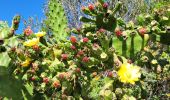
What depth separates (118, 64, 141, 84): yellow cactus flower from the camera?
120 inches

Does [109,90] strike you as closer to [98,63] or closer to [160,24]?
[98,63]

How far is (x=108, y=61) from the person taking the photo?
3.26 m

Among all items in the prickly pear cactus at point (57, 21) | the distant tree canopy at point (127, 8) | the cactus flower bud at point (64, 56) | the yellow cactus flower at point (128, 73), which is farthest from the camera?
the distant tree canopy at point (127, 8)

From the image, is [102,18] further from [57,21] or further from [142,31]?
[57,21]

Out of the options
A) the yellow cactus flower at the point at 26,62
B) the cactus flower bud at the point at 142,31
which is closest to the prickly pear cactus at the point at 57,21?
the yellow cactus flower at the point at 26,62

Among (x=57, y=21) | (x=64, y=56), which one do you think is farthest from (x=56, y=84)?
(x=57, y=21)

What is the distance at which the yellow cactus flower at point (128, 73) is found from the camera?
3.04m

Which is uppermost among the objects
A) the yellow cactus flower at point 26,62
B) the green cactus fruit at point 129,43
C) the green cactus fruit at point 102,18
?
the green cactus fruit at point 102,18

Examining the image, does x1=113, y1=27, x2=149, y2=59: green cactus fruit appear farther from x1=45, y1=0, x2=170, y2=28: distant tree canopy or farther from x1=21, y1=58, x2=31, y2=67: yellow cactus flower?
x1=45, y1=0, x2=170, y2=28: distant tree canopy

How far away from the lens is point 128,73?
3.09 meters

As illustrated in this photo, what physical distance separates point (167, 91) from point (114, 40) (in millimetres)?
5642

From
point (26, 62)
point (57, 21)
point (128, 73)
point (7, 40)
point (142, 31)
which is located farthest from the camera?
point (57, 21)

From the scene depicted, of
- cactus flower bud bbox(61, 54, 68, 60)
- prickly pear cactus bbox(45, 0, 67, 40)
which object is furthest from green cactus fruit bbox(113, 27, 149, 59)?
prickly pear cactus bbox(45, 0, 67, 40)

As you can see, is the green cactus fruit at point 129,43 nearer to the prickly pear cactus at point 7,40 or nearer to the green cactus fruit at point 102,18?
the green cactus fruit at point 102,18
